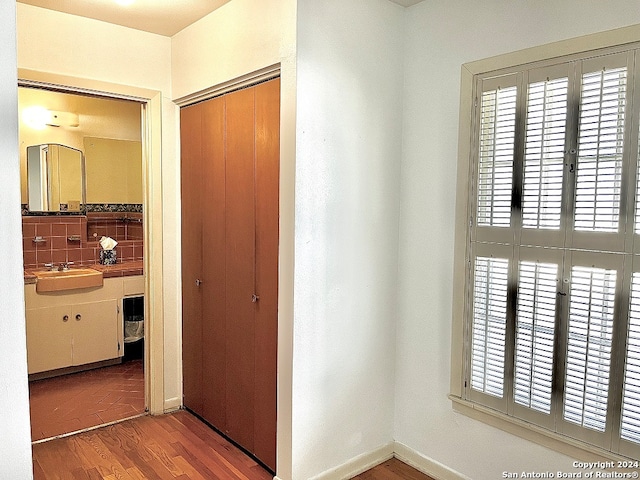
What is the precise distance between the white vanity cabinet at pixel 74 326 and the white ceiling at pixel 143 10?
210cm

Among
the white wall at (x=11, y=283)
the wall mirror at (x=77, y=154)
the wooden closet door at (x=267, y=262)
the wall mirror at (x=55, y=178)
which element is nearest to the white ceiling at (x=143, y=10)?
the wooden closet door at (x=267, y=262)

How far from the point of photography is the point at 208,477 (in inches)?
102

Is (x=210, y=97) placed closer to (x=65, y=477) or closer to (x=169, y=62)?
(x=169, y=62)

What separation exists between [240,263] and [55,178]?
253 centimetres

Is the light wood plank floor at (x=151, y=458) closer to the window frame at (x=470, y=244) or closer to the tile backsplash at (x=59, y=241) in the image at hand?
the window frame at (x=470, y=244)

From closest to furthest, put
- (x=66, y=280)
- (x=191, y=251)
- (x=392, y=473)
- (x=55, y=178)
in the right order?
(x=392, y=473) → (x=191, y=251) → (x=66, y=280) → (x=55, y=178)

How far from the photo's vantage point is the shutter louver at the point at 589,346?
6.41 feet

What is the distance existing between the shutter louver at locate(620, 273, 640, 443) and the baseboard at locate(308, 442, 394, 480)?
1.30 m

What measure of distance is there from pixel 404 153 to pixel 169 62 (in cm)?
171

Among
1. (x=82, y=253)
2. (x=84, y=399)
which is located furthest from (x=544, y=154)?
(x=82, y=253)

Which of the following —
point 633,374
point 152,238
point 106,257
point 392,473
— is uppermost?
point 152,238

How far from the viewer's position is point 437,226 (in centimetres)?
261

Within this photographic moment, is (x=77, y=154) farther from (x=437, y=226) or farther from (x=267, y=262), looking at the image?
(x=437, y=226)

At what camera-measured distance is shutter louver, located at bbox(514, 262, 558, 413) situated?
6.98 feet
